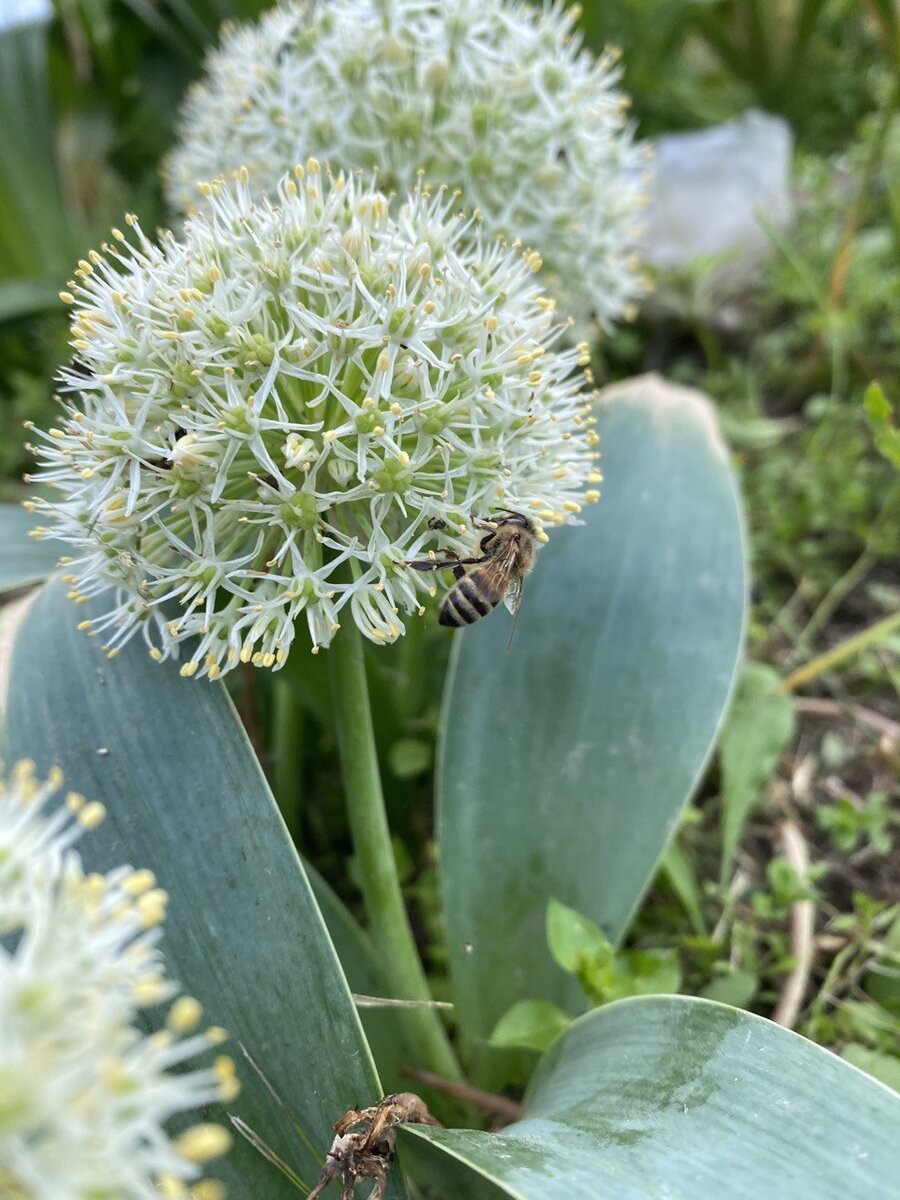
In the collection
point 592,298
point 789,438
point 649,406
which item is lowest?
point 789,438

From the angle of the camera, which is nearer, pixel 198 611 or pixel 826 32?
pixel 198 611

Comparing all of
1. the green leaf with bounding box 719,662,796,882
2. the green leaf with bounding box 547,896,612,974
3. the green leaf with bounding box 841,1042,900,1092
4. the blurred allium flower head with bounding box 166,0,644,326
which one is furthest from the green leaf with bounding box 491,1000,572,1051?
the blurred allium flower head with bounding box 166,0,644,326

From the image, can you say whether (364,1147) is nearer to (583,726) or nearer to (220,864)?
(220,864)

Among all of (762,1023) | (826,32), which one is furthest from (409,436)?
(826,32)

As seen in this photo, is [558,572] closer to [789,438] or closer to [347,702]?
[347,702]

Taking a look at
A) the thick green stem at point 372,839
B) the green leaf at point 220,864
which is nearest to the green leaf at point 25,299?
the green leaf at point 220,864

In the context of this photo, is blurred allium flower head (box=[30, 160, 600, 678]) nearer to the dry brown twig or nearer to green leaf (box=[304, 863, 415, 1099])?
green leaf (box=[304, 863, 415, 1099])
